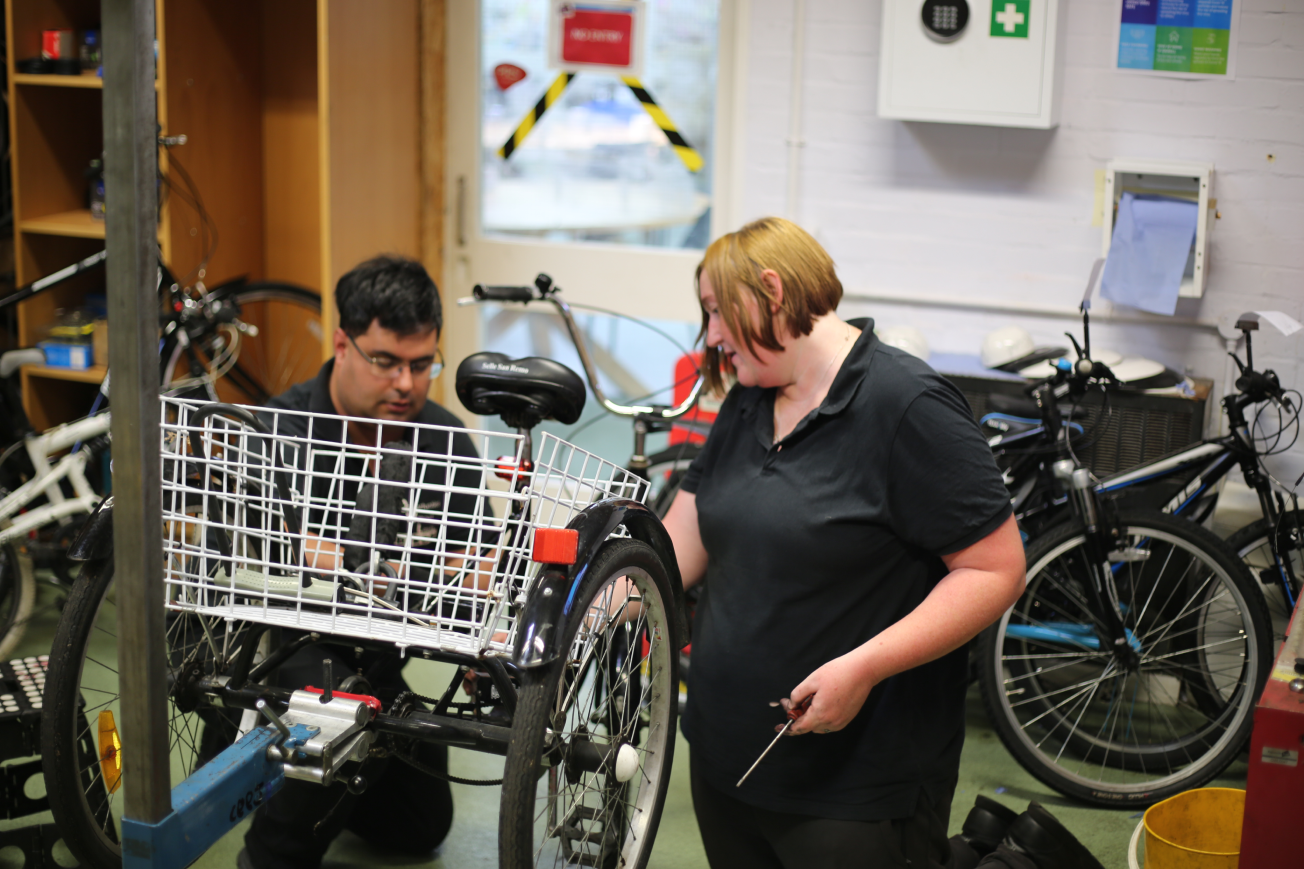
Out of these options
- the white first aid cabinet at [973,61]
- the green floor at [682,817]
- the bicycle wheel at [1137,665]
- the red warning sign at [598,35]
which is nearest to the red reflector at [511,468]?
the green floor at [682,817]

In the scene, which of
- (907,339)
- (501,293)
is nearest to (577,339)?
(501,293)

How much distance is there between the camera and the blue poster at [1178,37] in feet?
9.90

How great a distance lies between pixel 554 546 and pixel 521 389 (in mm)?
270

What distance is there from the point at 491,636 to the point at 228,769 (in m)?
0.29

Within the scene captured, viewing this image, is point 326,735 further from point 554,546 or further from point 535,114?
point 535,114

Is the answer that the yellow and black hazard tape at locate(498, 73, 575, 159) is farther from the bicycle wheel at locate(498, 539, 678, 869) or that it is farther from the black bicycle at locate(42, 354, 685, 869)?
the bicycle wheel at locate(498, 539, 678, 869)

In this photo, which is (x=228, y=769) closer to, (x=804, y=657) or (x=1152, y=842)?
(x=804, y=657)

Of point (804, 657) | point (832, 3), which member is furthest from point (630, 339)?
point (804, 657)

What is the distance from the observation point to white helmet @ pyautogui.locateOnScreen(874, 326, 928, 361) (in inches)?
119

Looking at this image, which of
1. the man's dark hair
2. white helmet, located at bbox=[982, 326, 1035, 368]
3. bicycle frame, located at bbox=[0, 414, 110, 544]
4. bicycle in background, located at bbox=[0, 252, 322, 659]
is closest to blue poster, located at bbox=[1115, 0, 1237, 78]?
white helmet, located at bbox=[982, 326, 1035, 368]

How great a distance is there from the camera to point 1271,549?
267 cm

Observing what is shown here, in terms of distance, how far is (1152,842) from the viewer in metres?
1.91

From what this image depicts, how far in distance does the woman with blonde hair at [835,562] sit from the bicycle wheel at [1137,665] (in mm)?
1079

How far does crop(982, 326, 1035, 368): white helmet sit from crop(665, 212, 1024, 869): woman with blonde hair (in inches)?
57.7
